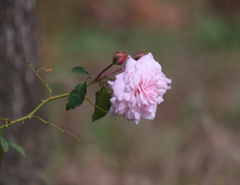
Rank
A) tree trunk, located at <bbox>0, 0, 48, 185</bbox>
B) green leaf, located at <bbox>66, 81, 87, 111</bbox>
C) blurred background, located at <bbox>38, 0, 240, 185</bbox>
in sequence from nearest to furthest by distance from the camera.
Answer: green leaf, located at <bbox>66, 81, 87, 111</bbox>, tree trunk, located at <bbox>0, 0, 48, 185</bbox>, blurred background, located at <bbox>38, 0, 240, 185</bbox>

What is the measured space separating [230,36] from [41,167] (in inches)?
162

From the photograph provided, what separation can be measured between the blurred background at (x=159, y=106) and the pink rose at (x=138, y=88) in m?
1.42

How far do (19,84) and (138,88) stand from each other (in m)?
1.17

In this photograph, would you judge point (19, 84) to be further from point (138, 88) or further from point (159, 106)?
point (159, 106)

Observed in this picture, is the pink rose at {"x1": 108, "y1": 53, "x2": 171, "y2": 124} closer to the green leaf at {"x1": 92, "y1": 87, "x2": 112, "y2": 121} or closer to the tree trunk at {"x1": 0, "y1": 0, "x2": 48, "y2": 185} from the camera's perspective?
the green leaf at {"x1": 92, "y1": 87, "x2": 112, "y2": 121}

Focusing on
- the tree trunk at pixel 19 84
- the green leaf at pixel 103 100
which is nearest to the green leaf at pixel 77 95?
the green leaf at pixel 103 100

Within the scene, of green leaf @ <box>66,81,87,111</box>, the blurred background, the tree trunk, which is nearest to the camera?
green leaf @ <box>66,81,87,111</box>

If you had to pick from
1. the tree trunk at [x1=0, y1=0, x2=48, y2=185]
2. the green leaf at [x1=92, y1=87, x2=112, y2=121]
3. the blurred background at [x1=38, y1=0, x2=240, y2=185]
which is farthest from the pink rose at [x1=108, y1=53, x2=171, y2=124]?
the blurred background at [x1=38, y1=0, x2=240, y2=185]

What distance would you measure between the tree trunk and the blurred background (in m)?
0.21

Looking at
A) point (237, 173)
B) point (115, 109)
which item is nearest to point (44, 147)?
point (237, 173)

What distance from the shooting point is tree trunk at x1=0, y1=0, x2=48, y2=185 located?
1.74 metres

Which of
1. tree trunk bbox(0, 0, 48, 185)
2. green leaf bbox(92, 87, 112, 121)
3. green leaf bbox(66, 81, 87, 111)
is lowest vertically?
green leaf bbox(66, 81, 87, 111)

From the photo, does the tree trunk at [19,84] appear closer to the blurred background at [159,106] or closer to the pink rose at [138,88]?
the blurred background at [159,106]

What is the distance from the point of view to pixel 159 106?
3566mm
